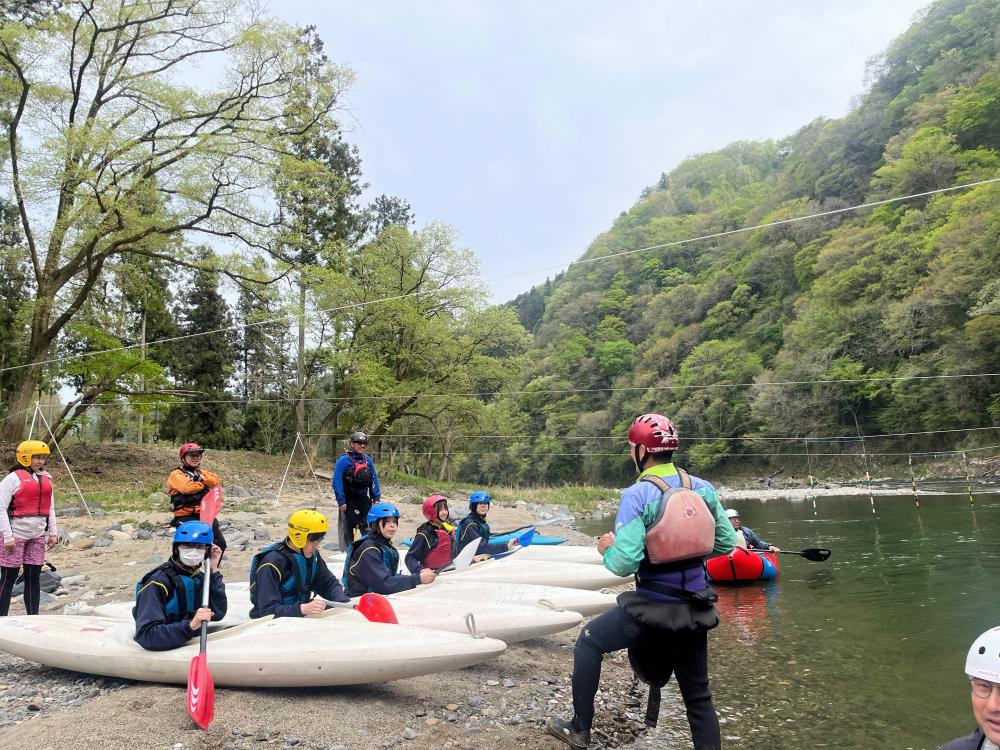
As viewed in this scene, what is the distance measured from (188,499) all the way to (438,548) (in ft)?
8.22

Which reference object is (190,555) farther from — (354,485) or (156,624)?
(354,485)

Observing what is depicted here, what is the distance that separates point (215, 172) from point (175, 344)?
63.2 feet

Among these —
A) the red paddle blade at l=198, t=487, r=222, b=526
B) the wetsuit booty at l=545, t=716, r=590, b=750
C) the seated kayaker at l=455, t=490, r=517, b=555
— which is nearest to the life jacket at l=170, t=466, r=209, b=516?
the red paddle blade at l=198, t=487, r=222, b=526

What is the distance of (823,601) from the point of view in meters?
8.28

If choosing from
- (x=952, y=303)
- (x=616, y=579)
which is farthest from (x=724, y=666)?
(x=952, y=303)

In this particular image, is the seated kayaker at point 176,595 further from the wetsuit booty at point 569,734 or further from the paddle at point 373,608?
the wetsuit booty at point 569,734

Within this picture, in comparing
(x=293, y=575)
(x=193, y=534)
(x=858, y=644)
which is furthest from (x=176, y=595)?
(x=858, y=644)

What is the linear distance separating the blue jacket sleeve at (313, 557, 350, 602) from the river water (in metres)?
2.51

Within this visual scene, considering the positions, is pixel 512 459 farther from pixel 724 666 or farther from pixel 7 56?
pixel 724 666

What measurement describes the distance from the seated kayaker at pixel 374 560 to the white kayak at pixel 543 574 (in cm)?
129

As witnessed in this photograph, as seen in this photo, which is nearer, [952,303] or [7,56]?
[7,56]

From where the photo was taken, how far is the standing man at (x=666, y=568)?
3.10 m

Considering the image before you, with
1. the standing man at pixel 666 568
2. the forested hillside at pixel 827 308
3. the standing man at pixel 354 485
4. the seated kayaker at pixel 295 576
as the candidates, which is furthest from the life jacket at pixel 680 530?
the forested hillside at pixel 827 308

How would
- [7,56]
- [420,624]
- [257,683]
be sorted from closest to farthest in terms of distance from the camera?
[257,683]
[420,624]
[7,56]
